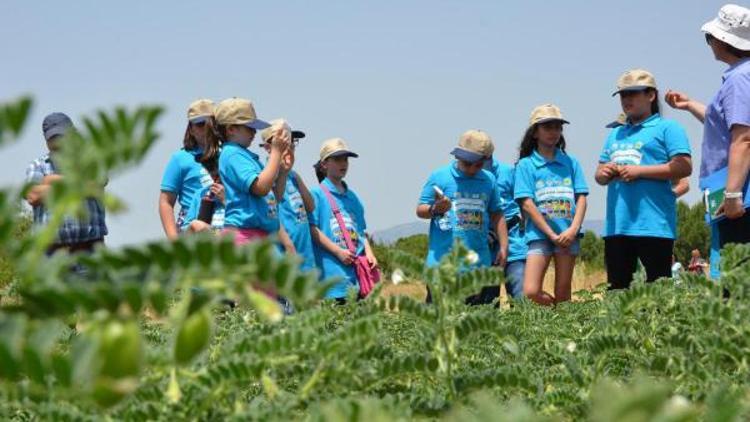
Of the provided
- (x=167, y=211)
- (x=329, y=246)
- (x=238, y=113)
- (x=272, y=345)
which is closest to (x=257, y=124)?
(x=238, y=113)

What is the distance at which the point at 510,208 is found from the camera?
9094mm

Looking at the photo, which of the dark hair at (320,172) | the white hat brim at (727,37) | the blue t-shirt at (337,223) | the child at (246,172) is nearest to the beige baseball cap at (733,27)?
the white hat brim at (727,37)

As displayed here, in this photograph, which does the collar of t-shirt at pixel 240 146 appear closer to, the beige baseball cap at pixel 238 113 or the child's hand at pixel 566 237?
the beige baseball cap at pixel 238 113

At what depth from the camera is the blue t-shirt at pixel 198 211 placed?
6.57m

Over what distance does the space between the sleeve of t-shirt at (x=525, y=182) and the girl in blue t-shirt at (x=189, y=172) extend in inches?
86.0

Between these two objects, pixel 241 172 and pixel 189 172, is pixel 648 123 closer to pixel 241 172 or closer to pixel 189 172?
pixel 241 172

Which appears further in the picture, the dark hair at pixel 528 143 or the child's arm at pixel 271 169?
the dark hair at pixel 528 143

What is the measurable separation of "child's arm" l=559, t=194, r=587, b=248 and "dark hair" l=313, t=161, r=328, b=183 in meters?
1.88

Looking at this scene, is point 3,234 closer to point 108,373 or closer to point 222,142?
point 108,373

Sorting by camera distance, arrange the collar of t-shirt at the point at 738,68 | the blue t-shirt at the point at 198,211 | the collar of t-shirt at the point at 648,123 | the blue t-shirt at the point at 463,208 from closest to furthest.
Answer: the collar of t-shirt at the point at 738,68 → the blue t-shirt at the point at 198,211 → the collar of t-shirt at the point at 648,123 → the blue t-shirt at the point at 463,208

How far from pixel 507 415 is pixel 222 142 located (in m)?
5.94

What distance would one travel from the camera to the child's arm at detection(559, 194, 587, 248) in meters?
7.81

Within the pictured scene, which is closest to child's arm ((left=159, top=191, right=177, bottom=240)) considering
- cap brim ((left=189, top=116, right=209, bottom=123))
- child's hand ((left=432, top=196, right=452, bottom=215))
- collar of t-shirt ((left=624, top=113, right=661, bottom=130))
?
cap brim ((left=189, top=116, right=209, bottom=123))

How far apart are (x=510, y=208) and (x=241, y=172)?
3.45 meters
